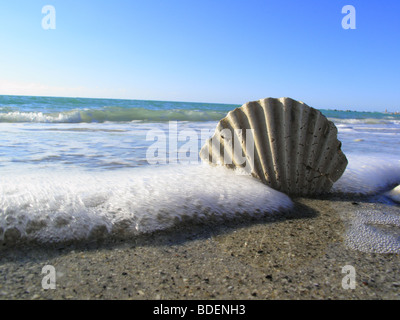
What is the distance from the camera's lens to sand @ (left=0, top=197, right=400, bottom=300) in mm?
1251

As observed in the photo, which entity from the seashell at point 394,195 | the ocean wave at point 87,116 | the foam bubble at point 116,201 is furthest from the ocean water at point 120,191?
the ocean wave at point 87,116

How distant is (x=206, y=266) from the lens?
1461 mm

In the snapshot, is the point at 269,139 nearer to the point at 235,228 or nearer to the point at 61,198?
the point at 235,228

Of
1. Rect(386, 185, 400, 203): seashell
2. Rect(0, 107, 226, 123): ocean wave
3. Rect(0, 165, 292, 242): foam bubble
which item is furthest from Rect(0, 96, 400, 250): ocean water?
Rect(0, 107, 226, 123): ocean wave

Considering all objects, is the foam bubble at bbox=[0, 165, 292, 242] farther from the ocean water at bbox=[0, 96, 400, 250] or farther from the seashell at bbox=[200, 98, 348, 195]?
the seashell at bbox=[200, 98, 348, 195]

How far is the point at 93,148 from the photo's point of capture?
14.5 feet

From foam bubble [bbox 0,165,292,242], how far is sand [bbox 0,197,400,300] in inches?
4.3

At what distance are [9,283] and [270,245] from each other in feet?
4.03

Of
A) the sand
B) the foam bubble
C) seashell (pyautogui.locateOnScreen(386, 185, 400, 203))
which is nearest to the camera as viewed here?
the sand

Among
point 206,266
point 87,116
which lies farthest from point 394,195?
point 87,116

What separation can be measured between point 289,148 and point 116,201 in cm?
154

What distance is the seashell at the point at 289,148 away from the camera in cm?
274

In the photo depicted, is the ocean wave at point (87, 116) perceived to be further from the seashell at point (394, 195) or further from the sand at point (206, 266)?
the seashell at point (394, 195)
